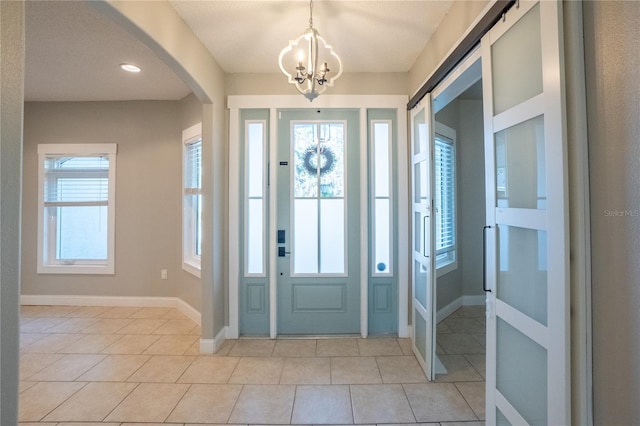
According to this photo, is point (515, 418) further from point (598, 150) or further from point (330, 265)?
point (330, 265)

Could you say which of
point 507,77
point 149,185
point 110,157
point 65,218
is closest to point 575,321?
point 507,77

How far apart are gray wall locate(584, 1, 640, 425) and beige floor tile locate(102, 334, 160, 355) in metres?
3.27

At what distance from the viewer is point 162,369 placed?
2.44 m

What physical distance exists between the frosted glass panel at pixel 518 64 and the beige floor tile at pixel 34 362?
3831 millimetres

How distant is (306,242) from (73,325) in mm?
2858

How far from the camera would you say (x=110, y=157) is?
3.90 metres

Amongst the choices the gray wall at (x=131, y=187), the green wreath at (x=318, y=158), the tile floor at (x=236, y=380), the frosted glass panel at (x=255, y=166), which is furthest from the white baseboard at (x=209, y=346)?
the green wreath at (x=318, y=158)

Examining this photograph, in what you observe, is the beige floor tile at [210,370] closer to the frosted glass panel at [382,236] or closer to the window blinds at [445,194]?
the frosted glass panel at [382,236]

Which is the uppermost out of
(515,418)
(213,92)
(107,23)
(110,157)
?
(107,23)

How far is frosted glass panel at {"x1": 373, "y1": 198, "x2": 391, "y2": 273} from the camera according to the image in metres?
3.05

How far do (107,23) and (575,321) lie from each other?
10.9 ft

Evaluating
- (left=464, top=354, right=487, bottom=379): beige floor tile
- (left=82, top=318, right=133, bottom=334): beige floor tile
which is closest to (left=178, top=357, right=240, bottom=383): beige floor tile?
(left=82, top=318, right=133, bottom=334): beige floor tile

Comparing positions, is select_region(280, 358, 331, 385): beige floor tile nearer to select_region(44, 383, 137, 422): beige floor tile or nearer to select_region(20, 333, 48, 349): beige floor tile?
select_region(44, 383, 137, 422): beige floor tile

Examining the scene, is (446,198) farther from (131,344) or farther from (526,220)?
(131,344)
